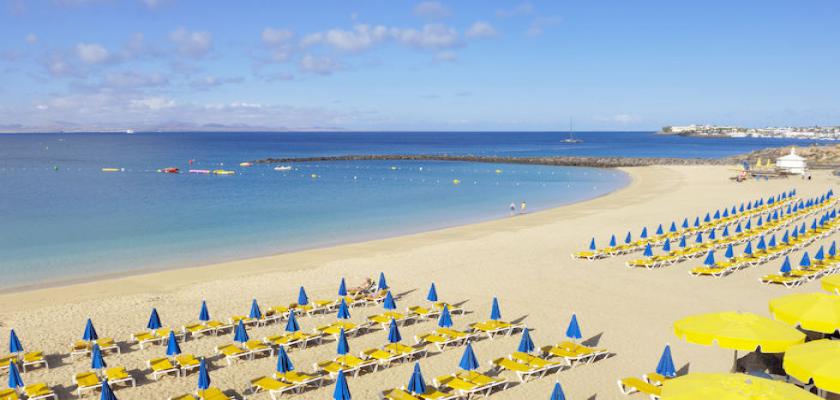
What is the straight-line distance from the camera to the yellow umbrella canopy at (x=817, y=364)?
24.6ft

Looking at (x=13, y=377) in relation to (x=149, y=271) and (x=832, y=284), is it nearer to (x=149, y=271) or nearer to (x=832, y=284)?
(x=149, y=271)

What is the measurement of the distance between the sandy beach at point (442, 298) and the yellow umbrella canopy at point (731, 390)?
3634 mm

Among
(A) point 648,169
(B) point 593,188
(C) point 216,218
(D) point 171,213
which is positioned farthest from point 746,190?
(D) point 171,213

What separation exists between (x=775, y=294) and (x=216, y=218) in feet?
96.7

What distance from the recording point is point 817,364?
783 cm

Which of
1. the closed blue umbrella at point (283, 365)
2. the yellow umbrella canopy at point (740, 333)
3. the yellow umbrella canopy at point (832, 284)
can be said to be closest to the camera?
the yellow umbrella canopy at point (740, 333)

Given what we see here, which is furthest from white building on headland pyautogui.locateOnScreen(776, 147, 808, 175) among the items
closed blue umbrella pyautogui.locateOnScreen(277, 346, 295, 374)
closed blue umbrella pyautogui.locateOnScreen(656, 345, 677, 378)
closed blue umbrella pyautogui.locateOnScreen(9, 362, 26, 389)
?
closed blue umbrella pyautogui.locateOnScreen(9, 362, 26, 389)

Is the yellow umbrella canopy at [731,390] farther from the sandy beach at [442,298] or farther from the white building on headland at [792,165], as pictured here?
the white building on headland at [792,165]

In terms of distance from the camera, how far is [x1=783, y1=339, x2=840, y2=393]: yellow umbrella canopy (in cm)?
750

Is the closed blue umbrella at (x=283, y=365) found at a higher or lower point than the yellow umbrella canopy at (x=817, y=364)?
lower

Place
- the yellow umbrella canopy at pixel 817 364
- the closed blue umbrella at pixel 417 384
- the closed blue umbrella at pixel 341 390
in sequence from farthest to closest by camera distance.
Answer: the closed blue umbrella at pixel 417 384 < the closed blue umbrella at pixel 341 390 < the yellow umbrella canopy at pixel 817 364

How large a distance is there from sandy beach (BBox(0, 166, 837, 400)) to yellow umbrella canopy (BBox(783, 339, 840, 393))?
3.32m

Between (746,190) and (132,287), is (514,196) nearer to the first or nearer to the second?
(746,190)

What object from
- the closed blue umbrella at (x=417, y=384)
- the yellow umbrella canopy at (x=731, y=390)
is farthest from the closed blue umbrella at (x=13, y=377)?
the yellow umbrella canopy at (x=731, y=390)
